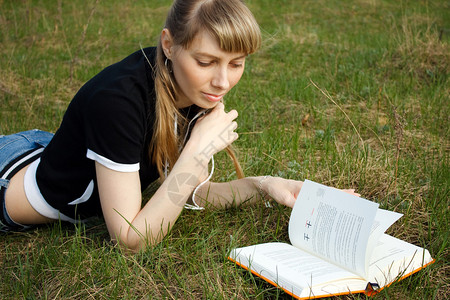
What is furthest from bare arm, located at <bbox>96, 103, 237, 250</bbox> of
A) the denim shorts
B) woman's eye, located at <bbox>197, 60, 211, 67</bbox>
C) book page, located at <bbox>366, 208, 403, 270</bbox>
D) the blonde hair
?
book page, located at <bbox>366, 208, 403, 270</bbox>

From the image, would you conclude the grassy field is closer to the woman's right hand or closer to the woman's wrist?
the woman's wrist

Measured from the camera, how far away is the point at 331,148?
10.4ft

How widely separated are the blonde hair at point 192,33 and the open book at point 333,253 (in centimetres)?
66

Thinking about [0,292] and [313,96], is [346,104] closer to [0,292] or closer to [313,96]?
[313,96]

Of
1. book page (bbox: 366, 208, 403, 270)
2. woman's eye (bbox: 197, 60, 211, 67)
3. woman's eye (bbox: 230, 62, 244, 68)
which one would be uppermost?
woman's eye (bbox: 197, 60, 211, 67)

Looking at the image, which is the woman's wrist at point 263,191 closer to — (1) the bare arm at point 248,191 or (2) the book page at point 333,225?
(1) the bare arm at point 248,191

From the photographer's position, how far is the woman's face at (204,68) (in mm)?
2053

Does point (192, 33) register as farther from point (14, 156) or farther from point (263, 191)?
point (14, 156)

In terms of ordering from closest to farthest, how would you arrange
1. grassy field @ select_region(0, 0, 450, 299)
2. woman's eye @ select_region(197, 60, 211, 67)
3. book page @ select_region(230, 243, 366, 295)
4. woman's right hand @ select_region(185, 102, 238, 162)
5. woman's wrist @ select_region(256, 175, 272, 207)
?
book page @ select_region(230, 243, 366, 295)
grassy field @ select_region(0, 0, 450, 299)
woman's eye @ select_region(197, 60, 211, 67)
woman's right hand @ select_region(185, 102, 238, 162)
woman's wrist @ select_region(256, 175, 272, 207)

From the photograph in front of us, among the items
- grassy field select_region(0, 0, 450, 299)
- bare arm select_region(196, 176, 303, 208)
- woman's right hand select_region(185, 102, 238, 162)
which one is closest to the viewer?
grassy field select_region(0, 0, 450, 299)

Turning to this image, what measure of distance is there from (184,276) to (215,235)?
15.3 inches

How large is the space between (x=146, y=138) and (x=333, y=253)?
1.01 meters

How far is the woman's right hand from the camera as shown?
7.20ft

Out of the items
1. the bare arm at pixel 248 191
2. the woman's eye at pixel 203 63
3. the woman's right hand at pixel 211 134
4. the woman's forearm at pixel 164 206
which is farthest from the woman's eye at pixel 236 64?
the bare arm at pixel 248 191
